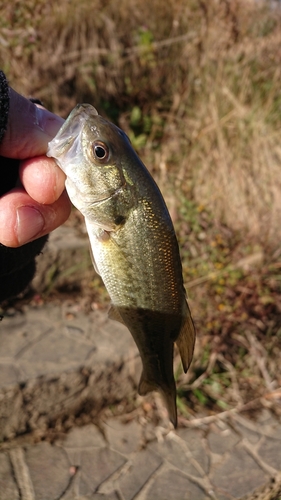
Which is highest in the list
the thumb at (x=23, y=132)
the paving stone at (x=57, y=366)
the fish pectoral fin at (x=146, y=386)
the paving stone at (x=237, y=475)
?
the thumb at (x=23, y=132)

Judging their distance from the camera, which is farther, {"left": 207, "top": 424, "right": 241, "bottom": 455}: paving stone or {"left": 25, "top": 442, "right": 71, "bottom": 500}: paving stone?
{"left": 207, "top": 424, "right": 241, "bottom": 455}: paving stone

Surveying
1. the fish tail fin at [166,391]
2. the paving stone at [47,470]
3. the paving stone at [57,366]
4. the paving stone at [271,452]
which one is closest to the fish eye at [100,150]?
the fish tail fin at [166,391]

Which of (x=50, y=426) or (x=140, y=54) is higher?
(x=140, y=54)

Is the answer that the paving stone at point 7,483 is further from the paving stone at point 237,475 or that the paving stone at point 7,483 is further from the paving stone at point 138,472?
the paving stone at point 237,475

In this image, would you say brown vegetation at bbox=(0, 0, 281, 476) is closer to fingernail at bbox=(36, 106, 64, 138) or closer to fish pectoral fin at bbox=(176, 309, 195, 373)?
fish pectoral fin at bbox=(176, 309, 195, 373)

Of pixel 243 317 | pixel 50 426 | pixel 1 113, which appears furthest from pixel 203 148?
pixel 1 113

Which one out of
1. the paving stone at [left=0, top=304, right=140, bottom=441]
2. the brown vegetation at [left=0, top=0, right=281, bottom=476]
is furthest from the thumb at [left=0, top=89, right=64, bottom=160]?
the brown vegetation at [left=0, top=0, right=281, bottom=476]

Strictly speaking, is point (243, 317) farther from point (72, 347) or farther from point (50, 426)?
point (50, 426)
